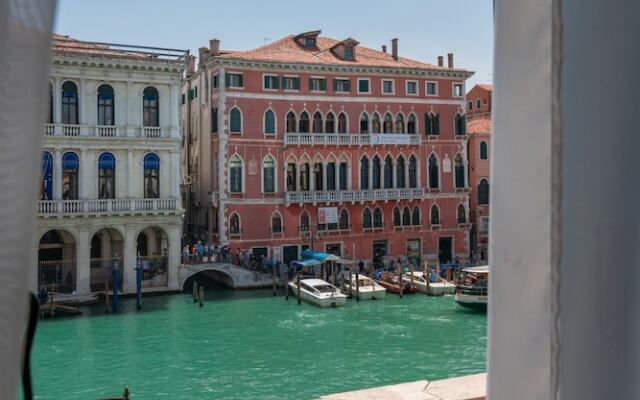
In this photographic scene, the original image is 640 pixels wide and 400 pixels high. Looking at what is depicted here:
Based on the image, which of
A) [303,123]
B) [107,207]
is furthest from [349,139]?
[107,207]

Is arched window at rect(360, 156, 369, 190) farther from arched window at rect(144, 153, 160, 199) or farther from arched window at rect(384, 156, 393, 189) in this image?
arched window at rect(144, 153, 160, 199)

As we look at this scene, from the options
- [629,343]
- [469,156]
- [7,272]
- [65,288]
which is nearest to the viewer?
[7,272]

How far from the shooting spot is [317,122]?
2317cm

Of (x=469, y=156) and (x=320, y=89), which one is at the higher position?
(x=320, y=89)

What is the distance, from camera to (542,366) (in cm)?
86

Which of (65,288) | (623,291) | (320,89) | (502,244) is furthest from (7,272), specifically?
(320,89)

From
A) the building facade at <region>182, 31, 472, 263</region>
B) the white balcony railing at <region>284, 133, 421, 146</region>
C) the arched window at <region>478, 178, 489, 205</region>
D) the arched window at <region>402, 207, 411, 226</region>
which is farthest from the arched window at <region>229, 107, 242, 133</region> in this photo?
the arched window at <region>478, 178, 489, 205</region>

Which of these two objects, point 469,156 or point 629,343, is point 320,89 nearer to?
point 469,156

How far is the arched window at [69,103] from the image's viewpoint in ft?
61.9

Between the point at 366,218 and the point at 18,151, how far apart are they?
2314 centimetres

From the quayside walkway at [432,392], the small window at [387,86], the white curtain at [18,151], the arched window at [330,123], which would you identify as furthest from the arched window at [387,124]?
the white curtain at [18,151]

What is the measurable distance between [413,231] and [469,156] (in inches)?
159

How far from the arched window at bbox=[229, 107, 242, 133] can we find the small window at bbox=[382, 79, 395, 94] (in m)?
5.11

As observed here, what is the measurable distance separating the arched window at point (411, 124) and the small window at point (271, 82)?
4931 millimetres
